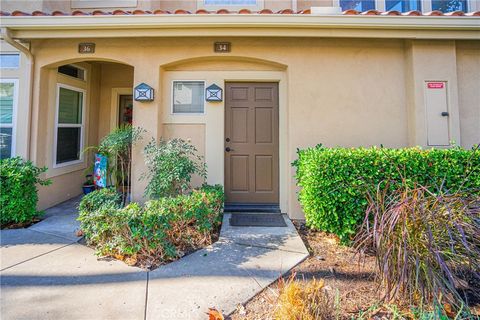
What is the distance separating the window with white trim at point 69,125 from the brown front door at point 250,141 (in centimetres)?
359

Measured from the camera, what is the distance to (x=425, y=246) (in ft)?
6.64

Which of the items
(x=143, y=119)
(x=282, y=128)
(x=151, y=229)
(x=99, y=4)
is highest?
(x=99, y=4)

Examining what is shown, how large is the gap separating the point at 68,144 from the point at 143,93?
245 cm

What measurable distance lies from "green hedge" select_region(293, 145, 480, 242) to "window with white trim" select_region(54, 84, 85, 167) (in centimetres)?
531

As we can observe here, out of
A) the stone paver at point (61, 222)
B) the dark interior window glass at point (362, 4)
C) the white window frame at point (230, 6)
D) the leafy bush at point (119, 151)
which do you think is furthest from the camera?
the white window frame at point (230, 6)

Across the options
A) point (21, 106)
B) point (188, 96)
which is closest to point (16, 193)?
point (21, 106)

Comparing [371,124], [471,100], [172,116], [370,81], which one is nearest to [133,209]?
[172,116]

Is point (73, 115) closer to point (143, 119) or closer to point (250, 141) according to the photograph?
point (143, 119)

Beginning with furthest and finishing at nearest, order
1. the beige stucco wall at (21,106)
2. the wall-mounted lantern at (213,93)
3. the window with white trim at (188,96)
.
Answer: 1. the window with white trim at (188,96)
2. the wall-mounted lantern at (213,93)
3. the beige stucco wall at (21,106)

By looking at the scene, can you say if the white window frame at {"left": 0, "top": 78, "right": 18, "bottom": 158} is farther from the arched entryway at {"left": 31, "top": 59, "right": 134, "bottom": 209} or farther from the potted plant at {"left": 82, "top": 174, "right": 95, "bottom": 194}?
the potted plant at {"left": 82, "top": 174, "right": 95, "bottom": 194}

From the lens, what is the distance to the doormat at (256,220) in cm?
418

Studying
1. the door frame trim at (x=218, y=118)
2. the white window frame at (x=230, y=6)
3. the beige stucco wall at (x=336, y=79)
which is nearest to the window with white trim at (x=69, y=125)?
the beige stucco wall at (x=336, y=79)

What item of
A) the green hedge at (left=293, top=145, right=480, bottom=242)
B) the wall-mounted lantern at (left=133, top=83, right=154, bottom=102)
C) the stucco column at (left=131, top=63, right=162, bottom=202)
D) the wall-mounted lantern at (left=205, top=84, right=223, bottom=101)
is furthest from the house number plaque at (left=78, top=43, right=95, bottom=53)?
the green hedge at (left=293, top=145, right=480, bottom=242)

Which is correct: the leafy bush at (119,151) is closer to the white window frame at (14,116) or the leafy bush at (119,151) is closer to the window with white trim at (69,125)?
the window with white trim at (69,125)
